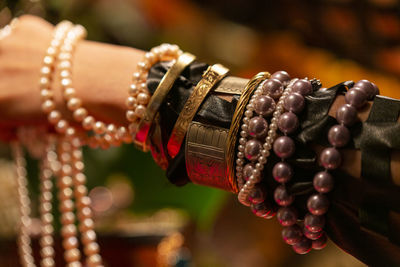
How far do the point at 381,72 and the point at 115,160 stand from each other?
0.66m

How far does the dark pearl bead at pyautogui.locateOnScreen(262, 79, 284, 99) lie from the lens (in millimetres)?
433

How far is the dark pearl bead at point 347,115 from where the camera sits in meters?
0.39

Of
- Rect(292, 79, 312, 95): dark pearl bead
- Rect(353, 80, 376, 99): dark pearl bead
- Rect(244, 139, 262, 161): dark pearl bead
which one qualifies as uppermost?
Rect(353, 80, 376, 99): dark pearl bead

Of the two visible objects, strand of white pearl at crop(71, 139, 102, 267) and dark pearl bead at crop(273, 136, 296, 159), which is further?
strand of white pearl at crop(71, 139, 102, 267)

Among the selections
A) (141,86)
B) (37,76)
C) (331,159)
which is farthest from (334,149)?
(37,76)

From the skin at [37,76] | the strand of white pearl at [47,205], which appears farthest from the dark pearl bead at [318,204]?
the strand of white pearl at [47,205]

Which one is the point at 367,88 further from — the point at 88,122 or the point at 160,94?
the point at 88,122

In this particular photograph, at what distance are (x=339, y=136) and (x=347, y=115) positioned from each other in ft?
0.06

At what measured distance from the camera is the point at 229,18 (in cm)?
157

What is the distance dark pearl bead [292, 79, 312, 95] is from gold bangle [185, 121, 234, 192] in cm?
8

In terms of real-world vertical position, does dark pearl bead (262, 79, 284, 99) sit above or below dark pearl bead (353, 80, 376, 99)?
below

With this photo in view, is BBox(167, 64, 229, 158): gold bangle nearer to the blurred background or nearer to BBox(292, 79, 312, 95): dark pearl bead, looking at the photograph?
BBox(292, 79, 312, 95): dark pearl bead

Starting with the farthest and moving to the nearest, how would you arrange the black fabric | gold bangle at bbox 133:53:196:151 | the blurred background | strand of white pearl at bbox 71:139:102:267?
the blurred background < strand of white pearl at bbox 71:139:102:267 < gold bangle at bbox 133:53:196:151 < the black fabric

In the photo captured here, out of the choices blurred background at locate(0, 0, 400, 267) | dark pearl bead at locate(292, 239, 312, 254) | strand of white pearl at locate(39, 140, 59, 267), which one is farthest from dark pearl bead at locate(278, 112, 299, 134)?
blurred background at locate(0, 0, 400, 267)
